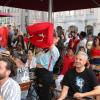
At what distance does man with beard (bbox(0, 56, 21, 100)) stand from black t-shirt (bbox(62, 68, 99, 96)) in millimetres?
1518

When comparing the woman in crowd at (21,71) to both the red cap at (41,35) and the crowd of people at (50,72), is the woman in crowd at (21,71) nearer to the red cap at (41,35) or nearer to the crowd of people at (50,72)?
the crowd of people at (50,72)

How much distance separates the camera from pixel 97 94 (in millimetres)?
5328

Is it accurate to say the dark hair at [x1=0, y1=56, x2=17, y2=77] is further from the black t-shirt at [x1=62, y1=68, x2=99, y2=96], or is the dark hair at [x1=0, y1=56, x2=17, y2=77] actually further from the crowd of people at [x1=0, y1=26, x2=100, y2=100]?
the black t-shirt at [x1=62, y1=68, x2=99, y2=96]

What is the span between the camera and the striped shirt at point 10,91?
387 centimetres

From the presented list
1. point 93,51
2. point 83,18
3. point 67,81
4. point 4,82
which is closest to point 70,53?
point 93,51

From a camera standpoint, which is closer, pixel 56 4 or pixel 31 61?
pixel 31 61

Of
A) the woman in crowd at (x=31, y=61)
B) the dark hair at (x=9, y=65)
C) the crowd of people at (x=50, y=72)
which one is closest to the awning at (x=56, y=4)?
the crowd of people at (x=50, y=72)

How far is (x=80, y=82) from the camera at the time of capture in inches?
215

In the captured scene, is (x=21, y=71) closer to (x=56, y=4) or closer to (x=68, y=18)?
(x=56, y=4)

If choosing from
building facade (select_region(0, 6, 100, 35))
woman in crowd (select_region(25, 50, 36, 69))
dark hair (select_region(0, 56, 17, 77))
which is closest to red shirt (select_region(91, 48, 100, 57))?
woman in crowd (select_region(25, 50, 36, 69))

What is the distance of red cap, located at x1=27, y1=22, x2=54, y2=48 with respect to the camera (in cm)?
746

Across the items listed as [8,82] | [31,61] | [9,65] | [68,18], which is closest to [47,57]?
[31,61]

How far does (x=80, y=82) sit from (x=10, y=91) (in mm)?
1765

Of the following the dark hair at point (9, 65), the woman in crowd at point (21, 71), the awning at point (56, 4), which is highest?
the awning at point (56, 4)
